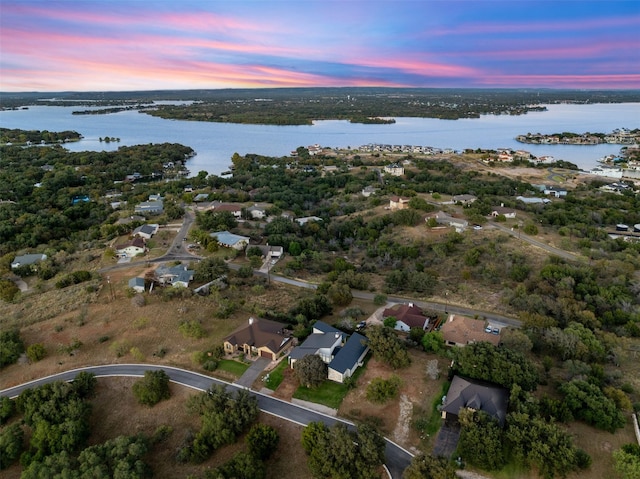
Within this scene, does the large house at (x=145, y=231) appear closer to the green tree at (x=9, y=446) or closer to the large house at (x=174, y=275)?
the large house at (x=174, y=275)

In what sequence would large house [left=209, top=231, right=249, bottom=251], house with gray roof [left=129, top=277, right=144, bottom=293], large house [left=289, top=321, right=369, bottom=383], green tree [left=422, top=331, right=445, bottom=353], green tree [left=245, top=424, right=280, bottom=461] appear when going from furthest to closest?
large house [left=209, top=231, right=249, bottom=251]
house with gray roof [left=129, top=277, right=144, bottom=293]
green tree [left=422, top=331, right=445, bottom=353]
large house [left=289, top=321, right=369, bottom=383]
green tree [left=245, top=424, right=280, bottom=461]

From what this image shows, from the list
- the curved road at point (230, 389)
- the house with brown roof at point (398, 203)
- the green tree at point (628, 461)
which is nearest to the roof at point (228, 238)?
the curved road at point (230, 389)

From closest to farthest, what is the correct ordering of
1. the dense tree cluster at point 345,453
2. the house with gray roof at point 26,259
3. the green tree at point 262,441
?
the dense tree cluster at point 345,453 → the green tree at point 262,441 → the house with gray roof at point 26,259

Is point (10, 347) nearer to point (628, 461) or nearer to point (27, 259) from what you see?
point (27, 259)

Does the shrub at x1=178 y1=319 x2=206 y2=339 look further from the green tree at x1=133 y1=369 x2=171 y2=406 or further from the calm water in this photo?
the calm water

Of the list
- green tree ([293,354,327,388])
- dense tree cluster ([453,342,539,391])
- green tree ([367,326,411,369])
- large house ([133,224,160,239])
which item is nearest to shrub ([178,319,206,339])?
green tree ([293,354,327,388])

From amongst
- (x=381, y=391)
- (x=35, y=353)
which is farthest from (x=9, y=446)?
(x=381, y=391)
